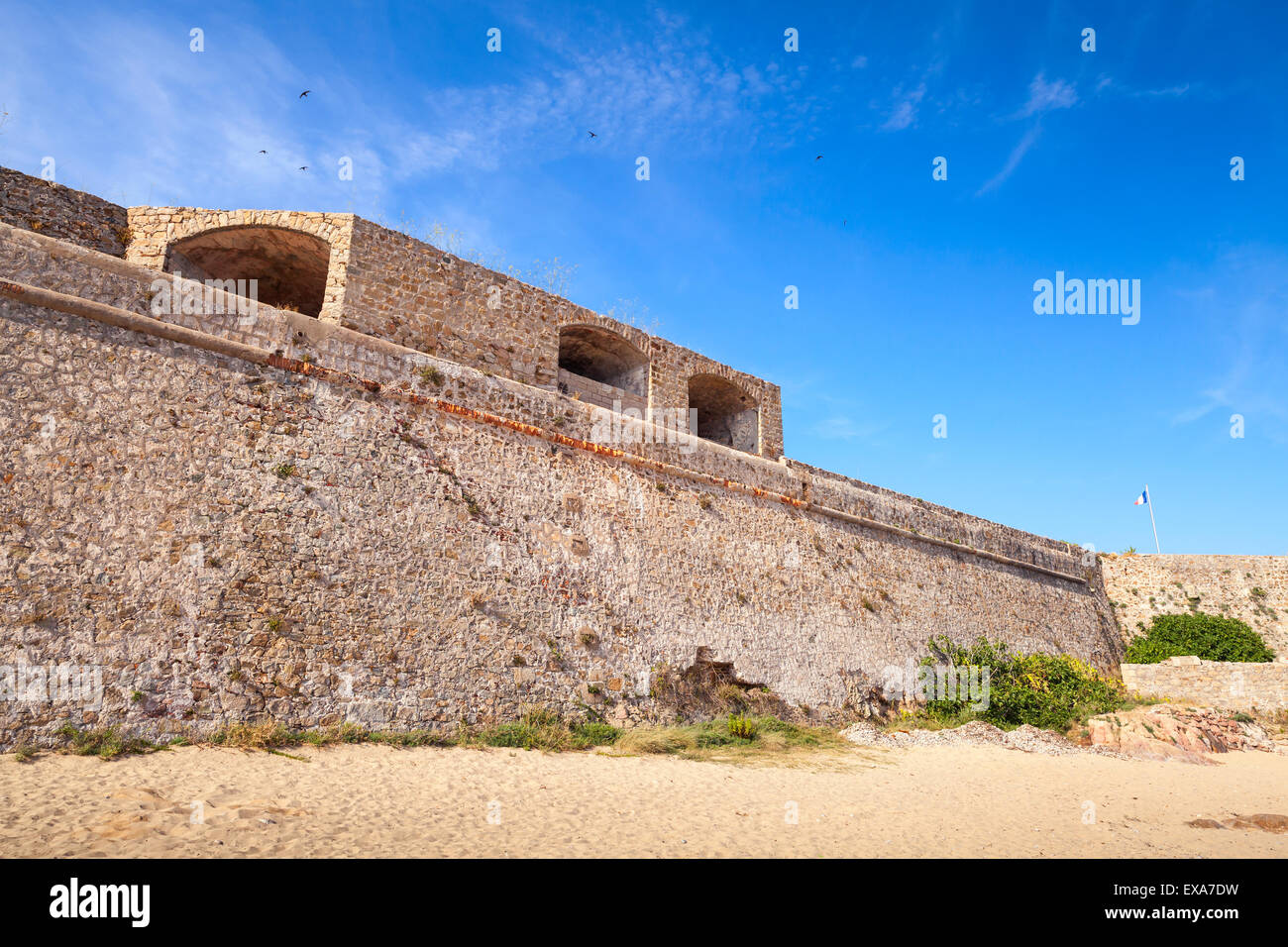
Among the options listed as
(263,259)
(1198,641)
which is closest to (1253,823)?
(263,259)

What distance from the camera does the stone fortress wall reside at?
694cm

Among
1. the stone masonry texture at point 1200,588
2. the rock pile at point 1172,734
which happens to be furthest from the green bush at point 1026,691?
the stone masonry texture at point 1200,588

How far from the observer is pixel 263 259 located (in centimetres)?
1170

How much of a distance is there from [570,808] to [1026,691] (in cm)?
1098

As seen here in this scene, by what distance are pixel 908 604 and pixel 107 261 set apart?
47.4ft

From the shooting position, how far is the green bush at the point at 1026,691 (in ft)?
44.1

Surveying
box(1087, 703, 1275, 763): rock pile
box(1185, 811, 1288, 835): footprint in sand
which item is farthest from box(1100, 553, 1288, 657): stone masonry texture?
box(1185, 811, 1288, 835): footprint in sand

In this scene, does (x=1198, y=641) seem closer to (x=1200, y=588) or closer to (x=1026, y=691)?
(x=1200, y=588)

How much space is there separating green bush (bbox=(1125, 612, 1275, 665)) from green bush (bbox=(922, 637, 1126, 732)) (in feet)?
20.6

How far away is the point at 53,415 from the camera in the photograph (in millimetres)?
7051

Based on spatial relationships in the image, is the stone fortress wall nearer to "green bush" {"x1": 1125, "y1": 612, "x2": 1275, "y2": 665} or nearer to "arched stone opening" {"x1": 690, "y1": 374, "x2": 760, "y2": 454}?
"arched stone opening" {"x1": 690, "y1": 374, "x2": 760, "y2": 454}

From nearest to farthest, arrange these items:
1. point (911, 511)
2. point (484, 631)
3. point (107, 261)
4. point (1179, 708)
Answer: point (107, 261)
point (484, 631)
point (1179, 708)
point (911, 511)
